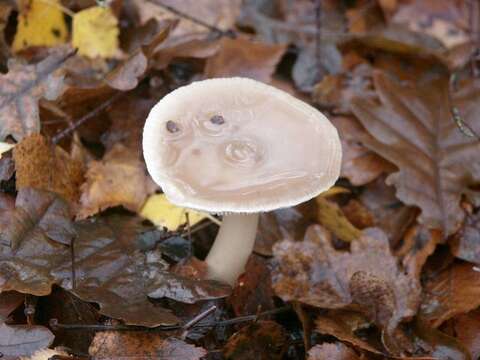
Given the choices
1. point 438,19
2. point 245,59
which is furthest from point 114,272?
point 438,19

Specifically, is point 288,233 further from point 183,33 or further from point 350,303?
point 183,33

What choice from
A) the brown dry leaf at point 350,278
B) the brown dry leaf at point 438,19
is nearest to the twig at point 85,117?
the brown dry leaf at point 350,278

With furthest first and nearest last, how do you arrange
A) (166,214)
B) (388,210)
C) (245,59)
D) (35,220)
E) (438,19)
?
(438,19) < (245,59) < (388,210) < (166,214) < (35,220)

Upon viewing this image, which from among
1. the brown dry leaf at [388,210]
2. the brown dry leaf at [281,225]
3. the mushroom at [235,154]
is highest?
the mushroom at [235,154]

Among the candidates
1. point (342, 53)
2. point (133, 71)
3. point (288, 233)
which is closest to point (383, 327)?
point (288, 233)

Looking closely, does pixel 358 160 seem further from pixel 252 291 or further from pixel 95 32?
pixel 95 32

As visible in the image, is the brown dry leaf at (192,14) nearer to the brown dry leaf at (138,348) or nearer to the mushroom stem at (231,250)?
the mushroom stem at (231,250)

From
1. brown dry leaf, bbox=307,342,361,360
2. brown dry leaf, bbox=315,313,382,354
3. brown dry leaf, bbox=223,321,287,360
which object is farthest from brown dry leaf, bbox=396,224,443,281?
brown dry leaf, bbox=223,321,287,360
